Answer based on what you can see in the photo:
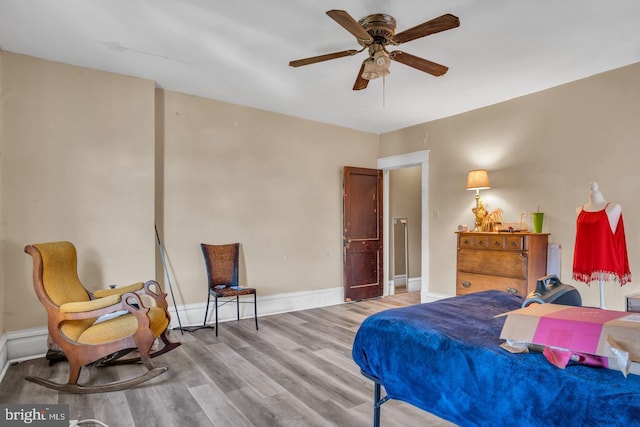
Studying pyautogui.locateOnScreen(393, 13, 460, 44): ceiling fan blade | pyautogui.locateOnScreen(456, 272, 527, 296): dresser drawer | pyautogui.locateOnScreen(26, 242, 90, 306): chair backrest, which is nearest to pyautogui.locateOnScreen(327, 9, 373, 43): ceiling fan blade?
pyautogui.locateOnScreen(393, 13, 460, 44): ceiling fan blade

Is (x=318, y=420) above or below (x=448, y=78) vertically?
below

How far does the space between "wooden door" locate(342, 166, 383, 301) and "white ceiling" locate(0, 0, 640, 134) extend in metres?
1.64

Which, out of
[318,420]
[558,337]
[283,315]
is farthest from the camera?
[283,315]

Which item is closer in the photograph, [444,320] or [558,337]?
[558,337]

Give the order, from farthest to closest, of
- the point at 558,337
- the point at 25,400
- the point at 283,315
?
the point at 283,315 → the point at 25,400 → the point at 558,337

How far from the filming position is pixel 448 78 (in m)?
3.71

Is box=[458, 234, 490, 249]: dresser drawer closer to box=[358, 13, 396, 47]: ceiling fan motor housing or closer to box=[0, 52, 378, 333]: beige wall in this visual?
box=[0, 52, 378, 333]: beige wall

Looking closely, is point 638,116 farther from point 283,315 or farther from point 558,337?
point 283,315

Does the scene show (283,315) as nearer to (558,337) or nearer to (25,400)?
(25,400)

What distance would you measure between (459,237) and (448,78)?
1831 mm

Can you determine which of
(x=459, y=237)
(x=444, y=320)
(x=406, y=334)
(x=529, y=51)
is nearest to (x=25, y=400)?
(x=406, y=334)

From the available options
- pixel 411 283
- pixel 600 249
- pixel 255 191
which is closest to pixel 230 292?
pixel 255 191

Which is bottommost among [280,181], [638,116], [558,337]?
[558,337]

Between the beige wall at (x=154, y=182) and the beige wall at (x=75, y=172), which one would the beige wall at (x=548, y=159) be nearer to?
the beige wall at (x=154, y=182)
